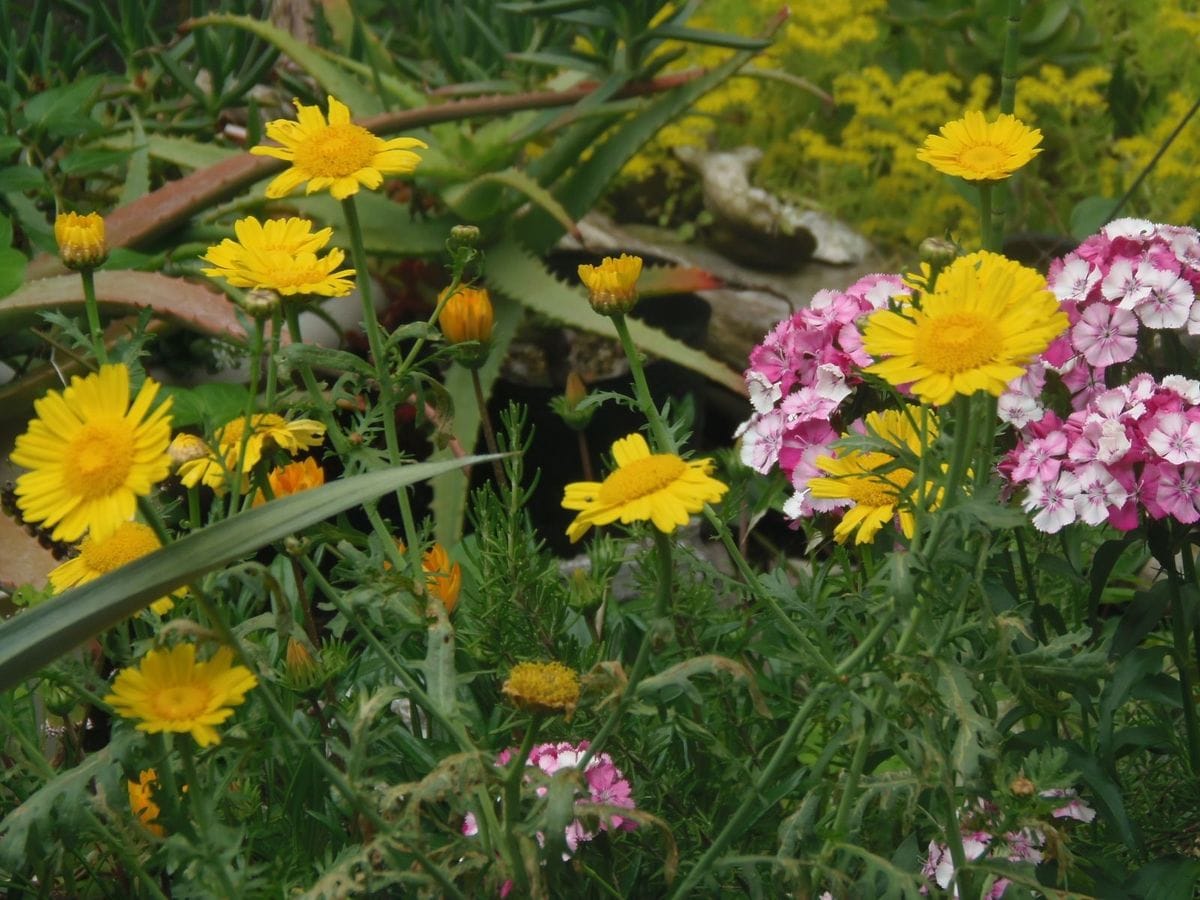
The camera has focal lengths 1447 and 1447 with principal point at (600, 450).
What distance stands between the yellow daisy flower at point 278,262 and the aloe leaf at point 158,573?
0.14 meters

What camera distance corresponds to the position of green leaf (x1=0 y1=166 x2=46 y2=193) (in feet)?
6.10

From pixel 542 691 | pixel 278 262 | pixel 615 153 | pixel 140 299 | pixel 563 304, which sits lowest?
pixel 563 304

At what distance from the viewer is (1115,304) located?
1.00m

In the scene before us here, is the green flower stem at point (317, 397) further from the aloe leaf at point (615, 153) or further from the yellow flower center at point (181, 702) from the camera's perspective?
the aloe leaf at point (615, 153)

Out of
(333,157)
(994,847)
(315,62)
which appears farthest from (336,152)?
(315,62)

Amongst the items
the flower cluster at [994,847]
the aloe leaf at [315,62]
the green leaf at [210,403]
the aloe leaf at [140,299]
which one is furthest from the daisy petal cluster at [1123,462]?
the aloe leaf at [315,62]

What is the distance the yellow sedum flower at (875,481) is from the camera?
2.67 ft

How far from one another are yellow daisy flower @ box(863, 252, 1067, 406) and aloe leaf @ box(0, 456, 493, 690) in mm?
224

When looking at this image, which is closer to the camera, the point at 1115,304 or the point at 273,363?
the point at 273,363

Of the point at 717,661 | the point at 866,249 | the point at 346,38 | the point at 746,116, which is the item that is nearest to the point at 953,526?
the point at 717,661

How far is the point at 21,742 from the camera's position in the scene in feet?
2.93

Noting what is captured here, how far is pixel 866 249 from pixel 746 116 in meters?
0.45

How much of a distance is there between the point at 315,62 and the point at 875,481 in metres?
1.51

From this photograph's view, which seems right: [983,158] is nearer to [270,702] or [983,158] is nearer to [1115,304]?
[1115,304]
